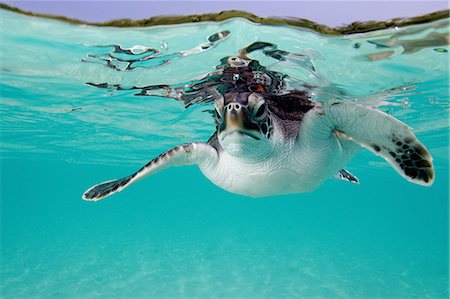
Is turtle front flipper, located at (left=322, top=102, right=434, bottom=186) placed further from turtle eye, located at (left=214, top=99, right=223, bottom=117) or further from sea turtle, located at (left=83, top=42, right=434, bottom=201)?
turtle eye, located at (left=214, top=99, right=223, bottom=117)

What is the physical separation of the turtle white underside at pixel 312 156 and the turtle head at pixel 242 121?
431 millimetres

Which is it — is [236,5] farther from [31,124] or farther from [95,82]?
[31,124]

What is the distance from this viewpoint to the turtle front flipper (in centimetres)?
384

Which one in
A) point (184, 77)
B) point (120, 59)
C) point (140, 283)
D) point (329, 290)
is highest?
point (184, 77)

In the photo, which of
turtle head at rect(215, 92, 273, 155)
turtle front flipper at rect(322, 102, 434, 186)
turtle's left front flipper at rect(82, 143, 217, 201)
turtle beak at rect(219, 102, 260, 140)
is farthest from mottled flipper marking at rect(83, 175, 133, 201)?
turtle front flipper at rect(322, 102, 434, 186)

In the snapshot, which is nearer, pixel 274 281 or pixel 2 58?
pixel 2 58

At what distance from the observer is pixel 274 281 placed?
1333 cm

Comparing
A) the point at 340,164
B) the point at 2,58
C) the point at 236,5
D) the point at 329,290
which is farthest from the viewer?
the point at 329,290

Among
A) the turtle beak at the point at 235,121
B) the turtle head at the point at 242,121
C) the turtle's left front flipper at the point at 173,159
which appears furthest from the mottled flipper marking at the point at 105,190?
the turtle beak at the point at 235,121

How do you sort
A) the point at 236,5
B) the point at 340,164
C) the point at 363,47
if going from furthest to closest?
1. the point at 363,47
2. the point at 340,164
3. the point at 236,5

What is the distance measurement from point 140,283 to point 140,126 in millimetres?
6204

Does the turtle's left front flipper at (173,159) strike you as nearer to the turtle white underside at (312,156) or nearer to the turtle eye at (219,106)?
the turtle white underside at (312,156)

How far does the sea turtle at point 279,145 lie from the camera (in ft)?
12.8

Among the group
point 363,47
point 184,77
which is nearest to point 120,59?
point 184,77
